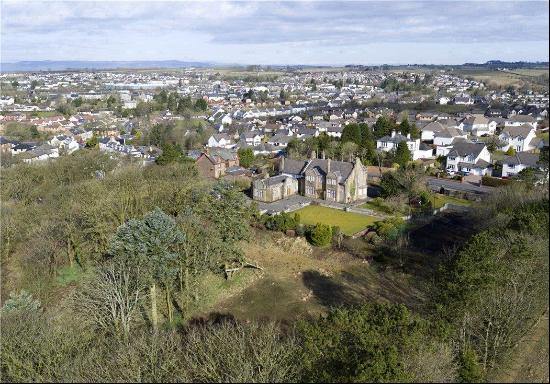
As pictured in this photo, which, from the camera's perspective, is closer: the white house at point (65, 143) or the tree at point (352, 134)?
the tree at point (352, 134)

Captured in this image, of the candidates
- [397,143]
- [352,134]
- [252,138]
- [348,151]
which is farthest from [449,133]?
[252,138]

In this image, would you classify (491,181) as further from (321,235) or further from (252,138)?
(252,138)

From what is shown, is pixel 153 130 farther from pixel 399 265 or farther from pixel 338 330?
pixel 338 330

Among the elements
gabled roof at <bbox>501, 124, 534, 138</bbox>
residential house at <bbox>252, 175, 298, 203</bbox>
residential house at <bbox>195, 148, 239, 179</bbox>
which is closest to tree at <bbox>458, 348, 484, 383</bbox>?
residential house at <bbox>252, 175, 298, 203</bbox>

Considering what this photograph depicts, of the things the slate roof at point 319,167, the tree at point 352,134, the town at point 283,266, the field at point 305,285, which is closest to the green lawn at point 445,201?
the town at point 283,266

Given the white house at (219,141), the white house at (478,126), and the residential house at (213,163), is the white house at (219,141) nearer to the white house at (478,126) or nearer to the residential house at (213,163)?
the residential house at (213,163)
